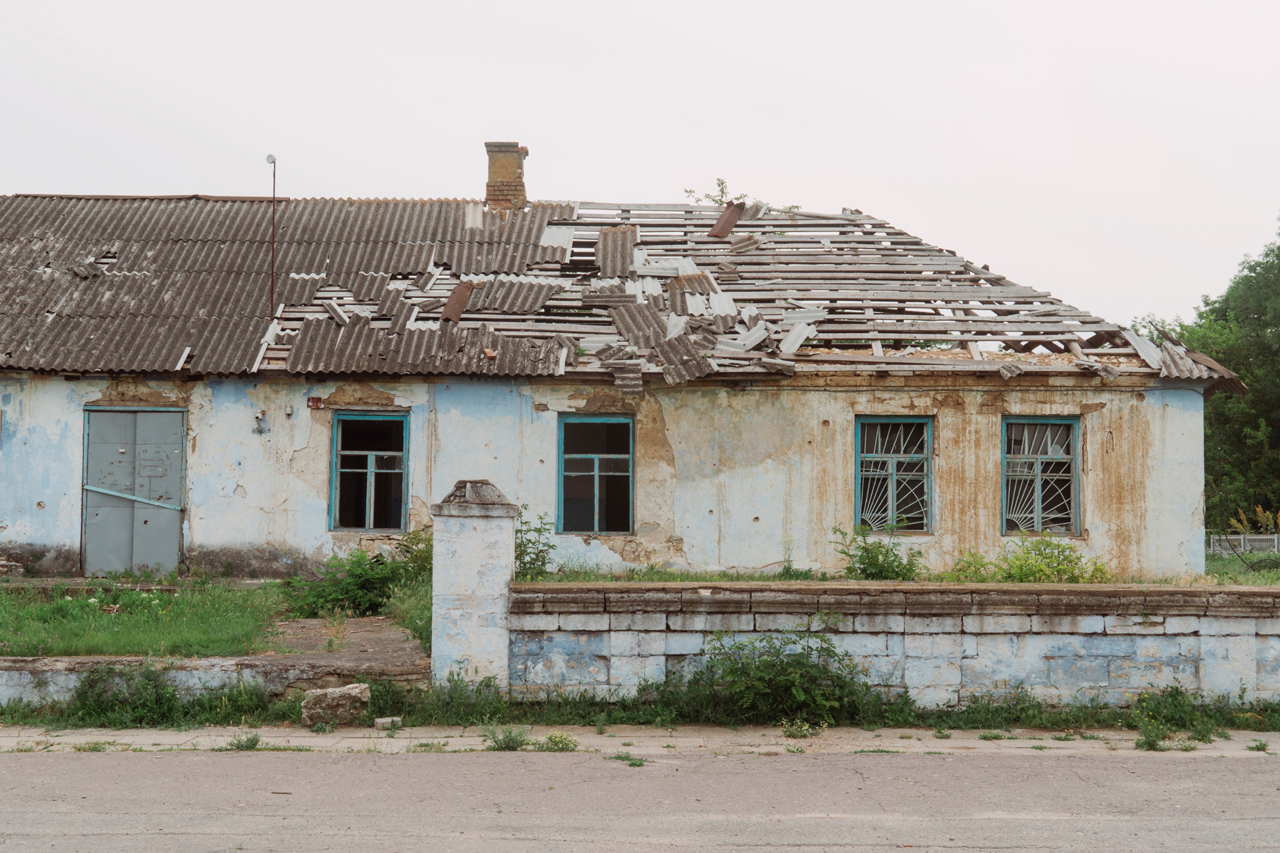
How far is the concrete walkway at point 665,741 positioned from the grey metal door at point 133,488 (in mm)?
5642

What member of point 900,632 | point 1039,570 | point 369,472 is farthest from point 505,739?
point 369,472

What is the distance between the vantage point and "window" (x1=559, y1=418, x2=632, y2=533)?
1221cm

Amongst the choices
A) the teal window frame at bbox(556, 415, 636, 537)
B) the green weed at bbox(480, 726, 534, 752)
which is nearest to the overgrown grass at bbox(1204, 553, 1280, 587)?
the teal window frame at bbox(556, 415, 636, 537)

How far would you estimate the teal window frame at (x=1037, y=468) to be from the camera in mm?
12125

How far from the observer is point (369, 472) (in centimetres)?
1223

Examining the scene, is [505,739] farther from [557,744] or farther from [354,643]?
[354,643]

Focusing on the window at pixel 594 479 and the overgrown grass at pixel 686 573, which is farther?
the window at pixel 594 479

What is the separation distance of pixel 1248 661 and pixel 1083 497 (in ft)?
17.0

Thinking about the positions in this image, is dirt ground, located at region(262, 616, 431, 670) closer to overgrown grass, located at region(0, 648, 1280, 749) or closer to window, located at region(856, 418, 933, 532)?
overgrown grass, located at region(0, 648, 1280, 749)

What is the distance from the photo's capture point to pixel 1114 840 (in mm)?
4832

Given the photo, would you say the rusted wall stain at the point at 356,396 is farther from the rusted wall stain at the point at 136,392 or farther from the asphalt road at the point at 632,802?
the asphalt road at the point at 632,802

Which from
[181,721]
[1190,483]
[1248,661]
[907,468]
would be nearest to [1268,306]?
[1190,483]

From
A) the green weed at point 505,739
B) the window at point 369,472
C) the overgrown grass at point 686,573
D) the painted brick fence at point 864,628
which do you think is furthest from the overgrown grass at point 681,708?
the window at point 369,472

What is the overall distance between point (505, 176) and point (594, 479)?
692 cm
